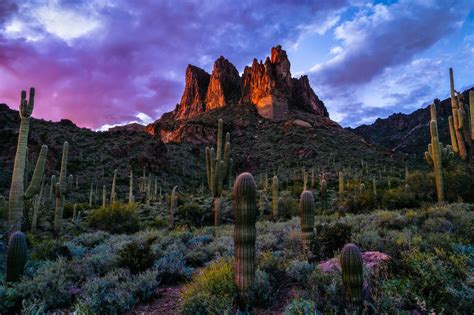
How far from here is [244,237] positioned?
15.8 feet

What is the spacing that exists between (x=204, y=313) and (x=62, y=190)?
1121cm

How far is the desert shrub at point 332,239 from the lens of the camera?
674 centimetres

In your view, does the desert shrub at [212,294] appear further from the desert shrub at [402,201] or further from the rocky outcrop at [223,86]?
the rocky outcrop at [223,86]

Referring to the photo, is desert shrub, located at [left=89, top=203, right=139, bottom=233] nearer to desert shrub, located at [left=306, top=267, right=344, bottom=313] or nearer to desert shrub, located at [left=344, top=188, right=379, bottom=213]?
desert shrub, located at [left=344, top=188, right=379, bottom=213]

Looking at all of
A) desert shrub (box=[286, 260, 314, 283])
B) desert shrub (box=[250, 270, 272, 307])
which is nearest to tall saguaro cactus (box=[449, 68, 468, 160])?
desert shrub (box=[286, 260, 314, 283])

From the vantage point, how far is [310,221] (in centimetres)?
723

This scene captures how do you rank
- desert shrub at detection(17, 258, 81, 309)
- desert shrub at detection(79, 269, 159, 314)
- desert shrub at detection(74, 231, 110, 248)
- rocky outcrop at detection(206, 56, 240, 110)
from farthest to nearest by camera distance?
rocky outcrop at detection(206, 56, 240, 110) → desert shrub at detection(74, 231, 110, 248) → desert shrub at detection(17, 258, 81, 309) → desert shrub at detection(79, 269, 159, 314)

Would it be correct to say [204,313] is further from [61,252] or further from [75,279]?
[61,252]

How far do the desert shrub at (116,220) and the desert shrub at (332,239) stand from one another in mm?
12520

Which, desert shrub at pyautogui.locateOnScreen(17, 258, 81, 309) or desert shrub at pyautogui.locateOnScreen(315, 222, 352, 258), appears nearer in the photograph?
desert shrub at pyautogui.locateOnScreen(17, 258, 81, 309)

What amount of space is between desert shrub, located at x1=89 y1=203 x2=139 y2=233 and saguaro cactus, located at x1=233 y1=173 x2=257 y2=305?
13.4m

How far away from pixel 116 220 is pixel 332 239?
13.8m

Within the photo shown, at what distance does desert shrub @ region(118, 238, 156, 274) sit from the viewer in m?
6.60

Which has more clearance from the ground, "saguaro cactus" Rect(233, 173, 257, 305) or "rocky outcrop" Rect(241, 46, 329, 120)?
"rocky outcrop" Rect(241, 46, 329, 120)
